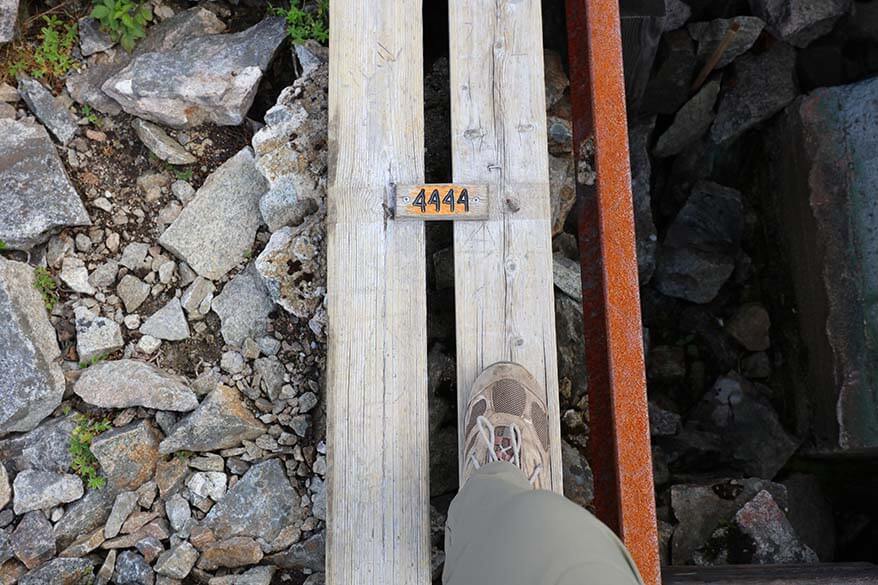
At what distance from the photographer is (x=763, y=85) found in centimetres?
390

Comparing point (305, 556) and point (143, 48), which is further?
point (143, 48)

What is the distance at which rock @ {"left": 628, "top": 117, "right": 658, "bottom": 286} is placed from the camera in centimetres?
374

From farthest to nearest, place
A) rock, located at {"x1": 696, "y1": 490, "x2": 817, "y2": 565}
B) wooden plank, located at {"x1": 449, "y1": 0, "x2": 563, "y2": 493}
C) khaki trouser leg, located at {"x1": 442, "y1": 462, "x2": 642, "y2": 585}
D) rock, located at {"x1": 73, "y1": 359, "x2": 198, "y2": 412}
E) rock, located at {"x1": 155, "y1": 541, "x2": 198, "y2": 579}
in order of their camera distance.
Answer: rock, located at {"x1": 696, "y1": 490, "x2": 817, "y2": 565}
rock, located at {"x1": 73, "y1": 359, "x2": 198, "y2": 412}
rock, located at {"x1": 155, "y1": 541, "x2": 198, "y2": 579}
wooden plank, located at {"x1": 449, "y1": 0, "x2": 563, "y2": 493}
khaki trouser leg, located at {"x1": 442, "y1": 462, "x2": 642, "y2": 585}

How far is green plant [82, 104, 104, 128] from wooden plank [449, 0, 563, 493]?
58.8 inches

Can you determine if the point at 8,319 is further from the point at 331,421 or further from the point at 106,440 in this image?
the point at 331,421

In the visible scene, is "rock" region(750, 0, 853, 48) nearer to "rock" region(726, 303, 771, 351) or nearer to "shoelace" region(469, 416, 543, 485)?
"rock" region(726, 303, 771, 351)

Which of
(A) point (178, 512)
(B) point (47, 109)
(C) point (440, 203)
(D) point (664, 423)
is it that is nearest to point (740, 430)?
(D) point (664, 423)

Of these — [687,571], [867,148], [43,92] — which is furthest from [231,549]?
[867,148]

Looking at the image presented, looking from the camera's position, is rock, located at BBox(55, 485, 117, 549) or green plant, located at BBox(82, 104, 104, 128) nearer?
rock, located at BBox(55, 485, 117, 549)

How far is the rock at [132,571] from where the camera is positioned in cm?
247

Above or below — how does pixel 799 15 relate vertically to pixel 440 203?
above

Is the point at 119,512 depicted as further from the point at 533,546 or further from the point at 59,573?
the point at 533,546

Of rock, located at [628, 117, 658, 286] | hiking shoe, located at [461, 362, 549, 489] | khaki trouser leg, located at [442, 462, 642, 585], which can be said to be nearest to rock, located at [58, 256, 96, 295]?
hiking shoe, located at [461, 362, 549, 489]

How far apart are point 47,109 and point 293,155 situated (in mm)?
1042
